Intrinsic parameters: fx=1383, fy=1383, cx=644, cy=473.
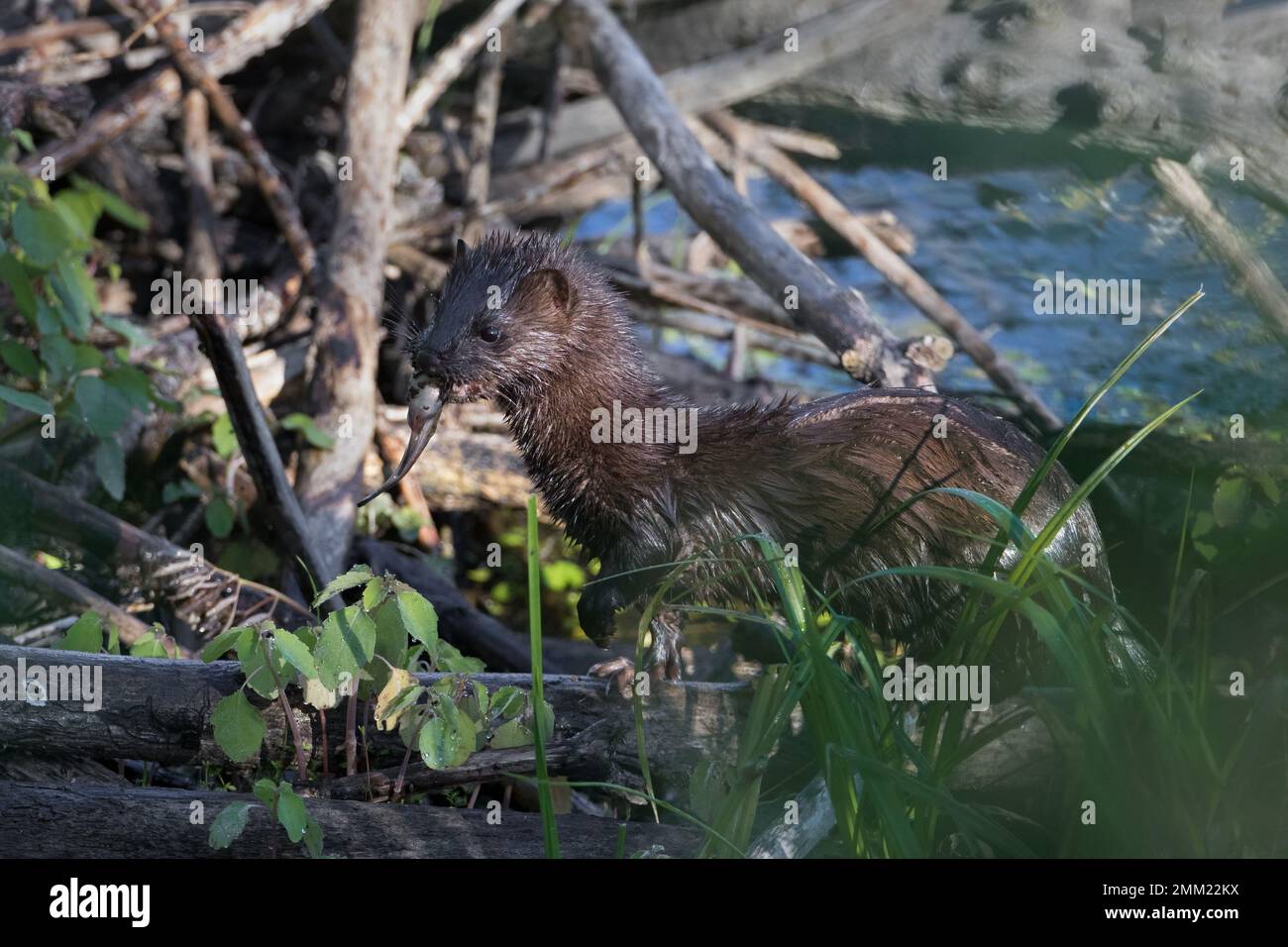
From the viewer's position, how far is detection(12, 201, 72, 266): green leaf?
15.8 ft

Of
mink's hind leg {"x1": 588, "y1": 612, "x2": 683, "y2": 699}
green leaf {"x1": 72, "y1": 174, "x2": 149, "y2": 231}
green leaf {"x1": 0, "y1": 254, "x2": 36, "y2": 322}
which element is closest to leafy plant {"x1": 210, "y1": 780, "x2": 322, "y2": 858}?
mink's hind leg {"x1": 588, "y1": 612, "x2": 683, "y2": 699}

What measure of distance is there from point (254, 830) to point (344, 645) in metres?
0.50

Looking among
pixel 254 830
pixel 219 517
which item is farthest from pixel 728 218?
pixel 254 830

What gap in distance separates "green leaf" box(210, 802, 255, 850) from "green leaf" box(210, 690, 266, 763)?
0.13m

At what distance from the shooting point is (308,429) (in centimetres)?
525

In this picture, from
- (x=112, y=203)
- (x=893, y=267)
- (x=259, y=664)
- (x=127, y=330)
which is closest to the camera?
(x=259, y=664)

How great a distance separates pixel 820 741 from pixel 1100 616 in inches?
27.8

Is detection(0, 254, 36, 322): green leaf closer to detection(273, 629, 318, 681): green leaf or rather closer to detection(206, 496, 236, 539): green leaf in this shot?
detection(206, 496, 236, 539): green leaf

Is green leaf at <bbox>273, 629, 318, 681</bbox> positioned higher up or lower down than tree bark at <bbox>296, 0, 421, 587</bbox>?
lower down

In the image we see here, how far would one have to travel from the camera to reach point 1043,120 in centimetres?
686

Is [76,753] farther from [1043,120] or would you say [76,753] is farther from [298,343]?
[1043,120]

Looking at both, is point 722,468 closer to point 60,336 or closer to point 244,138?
point 60,336

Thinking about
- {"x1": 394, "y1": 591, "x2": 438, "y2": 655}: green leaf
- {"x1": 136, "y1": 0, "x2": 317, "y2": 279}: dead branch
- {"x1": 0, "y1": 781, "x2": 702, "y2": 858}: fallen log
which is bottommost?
{"x1": 0, "y1": 781, "x2": 702, "y2": 858}: fallen log
